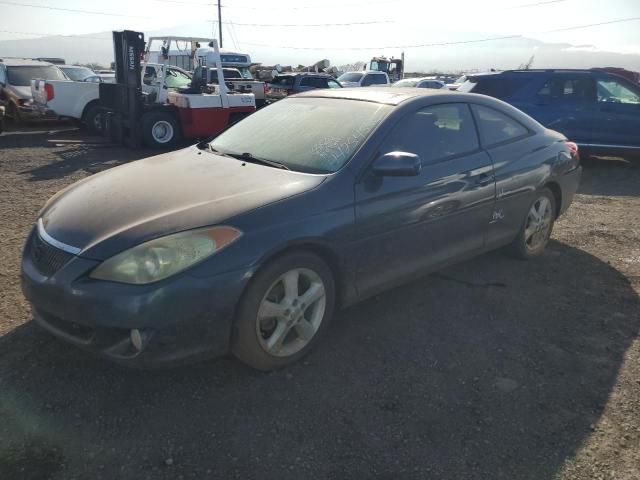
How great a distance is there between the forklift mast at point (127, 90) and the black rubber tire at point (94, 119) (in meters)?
1.50

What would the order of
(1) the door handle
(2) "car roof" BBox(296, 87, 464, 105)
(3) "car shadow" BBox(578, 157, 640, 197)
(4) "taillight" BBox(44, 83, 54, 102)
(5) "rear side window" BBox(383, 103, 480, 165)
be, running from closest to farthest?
(5) "rear side window" BBox(383, 103, 480, 165), (2) "car roof" BBox(296, 87, 464, 105), (1) the door handle, (3) "car shadow" BBox(578, 157, 640, 197), (4) "taillight" BBox(44, 83, 54, 102)

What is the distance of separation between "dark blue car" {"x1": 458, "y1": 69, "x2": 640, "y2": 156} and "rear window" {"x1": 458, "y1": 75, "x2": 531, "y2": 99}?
2 centimetres

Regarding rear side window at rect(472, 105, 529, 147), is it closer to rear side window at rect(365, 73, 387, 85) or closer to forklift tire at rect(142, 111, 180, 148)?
forklift tire at rect(142, 111, 180, 148)

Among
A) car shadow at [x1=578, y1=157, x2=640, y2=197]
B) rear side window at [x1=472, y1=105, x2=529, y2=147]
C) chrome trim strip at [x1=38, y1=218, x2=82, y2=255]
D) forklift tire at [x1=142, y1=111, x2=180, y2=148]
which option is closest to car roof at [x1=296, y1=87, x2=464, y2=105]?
rear side window at [x1=472, y1=105, x2=529, y2=147]

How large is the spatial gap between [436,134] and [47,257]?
8.46 feet

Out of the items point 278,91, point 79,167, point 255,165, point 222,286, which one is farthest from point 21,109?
point 222,286

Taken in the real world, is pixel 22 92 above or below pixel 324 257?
above

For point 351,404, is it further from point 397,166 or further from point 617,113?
point 617,113

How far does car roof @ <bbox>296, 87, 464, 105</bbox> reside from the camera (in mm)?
3551

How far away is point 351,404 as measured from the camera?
8.59 feet

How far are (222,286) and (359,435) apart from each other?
3.16 ft

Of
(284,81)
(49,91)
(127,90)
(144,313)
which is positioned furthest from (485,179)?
(284,81)

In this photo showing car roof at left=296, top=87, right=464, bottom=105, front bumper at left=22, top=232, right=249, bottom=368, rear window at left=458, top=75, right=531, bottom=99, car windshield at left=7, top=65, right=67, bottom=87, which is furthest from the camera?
car windshield at left=7, top=65, right=67, bottom=87

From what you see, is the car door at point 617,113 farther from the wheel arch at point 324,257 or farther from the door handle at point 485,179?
the wheel arch at point 324,257
